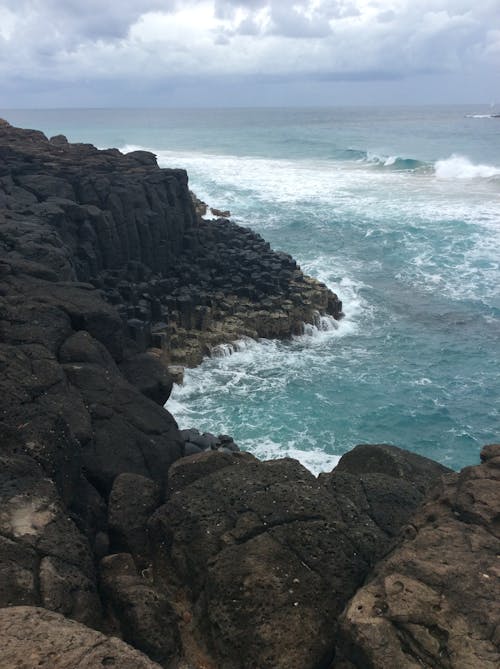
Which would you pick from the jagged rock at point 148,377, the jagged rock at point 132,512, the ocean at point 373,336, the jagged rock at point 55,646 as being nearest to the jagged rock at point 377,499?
the jagged rock at point 132,512

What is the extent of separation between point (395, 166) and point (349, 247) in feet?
111

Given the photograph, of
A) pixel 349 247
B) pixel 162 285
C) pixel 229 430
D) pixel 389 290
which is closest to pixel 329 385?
pixel 229 430

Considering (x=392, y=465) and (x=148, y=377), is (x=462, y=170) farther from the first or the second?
(x=392, y=465)

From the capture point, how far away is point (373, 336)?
2178cm

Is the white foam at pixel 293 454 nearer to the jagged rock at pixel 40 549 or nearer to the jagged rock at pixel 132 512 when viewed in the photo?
the jagged rock at pixel 132 512

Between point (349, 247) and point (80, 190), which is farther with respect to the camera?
point (349, 247)

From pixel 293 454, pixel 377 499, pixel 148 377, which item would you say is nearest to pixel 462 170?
pixel 293 454

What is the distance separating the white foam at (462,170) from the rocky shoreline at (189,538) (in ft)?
164

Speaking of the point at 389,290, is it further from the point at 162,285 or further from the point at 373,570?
the point at 373,570

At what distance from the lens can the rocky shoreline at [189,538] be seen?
509 centimetres

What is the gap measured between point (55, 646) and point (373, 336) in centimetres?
1838

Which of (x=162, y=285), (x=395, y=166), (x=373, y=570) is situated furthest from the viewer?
(x=395, y=166)

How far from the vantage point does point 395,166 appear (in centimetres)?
6294

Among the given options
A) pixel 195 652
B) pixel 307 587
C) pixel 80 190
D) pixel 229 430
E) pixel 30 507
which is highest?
pixel 80 190
